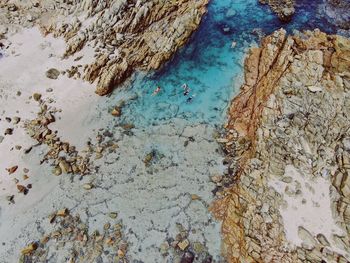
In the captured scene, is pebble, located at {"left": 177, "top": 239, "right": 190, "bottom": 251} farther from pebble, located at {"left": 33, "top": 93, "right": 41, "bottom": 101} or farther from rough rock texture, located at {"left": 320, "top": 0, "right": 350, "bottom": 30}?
rough rock texture, located at {"left": 320, "top": 0, "right": 350, "bottom": 30}

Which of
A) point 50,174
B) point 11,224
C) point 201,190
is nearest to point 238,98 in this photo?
point 201,190

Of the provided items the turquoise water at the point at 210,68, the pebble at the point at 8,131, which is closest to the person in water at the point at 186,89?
the turquoise water at the point at 210,68

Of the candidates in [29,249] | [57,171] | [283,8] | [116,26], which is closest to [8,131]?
[57,171]

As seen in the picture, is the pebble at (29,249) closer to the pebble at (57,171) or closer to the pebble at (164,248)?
the pebble at (57,171)

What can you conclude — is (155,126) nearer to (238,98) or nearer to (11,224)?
(238,98)

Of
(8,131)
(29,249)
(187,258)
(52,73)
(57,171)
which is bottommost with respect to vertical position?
(187,258)

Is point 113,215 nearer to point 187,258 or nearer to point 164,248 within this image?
point 164,248
